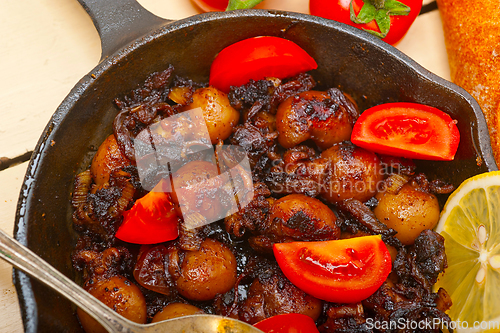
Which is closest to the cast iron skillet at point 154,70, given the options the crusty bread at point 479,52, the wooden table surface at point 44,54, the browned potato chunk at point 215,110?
the browned potato chunk at point 215,110

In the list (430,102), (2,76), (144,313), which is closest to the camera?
(144,313)

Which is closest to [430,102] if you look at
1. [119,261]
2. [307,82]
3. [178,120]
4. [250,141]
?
[307,82]

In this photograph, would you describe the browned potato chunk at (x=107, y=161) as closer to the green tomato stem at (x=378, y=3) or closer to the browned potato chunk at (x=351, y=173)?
the browned potato chunk at (x=351, y=173)

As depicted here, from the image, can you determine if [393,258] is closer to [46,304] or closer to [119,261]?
[119,261]

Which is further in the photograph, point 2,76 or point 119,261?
point 2,76

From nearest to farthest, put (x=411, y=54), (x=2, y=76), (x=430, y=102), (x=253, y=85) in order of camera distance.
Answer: (x=430, y=102) < (x=253, y=85) < (x=2, y=76) < (x=411, y=54)

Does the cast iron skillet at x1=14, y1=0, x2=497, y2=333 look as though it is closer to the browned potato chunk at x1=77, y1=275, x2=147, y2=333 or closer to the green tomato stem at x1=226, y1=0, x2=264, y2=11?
the browned potato chunk at x1=77, y1=275, x2=147, y2=333
